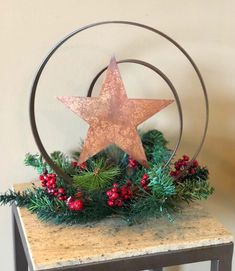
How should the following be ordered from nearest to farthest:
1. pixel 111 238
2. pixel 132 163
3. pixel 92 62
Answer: pixel 111 238 → pixel 132 163 → pixel 92 62

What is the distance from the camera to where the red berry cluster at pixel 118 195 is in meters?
0.78

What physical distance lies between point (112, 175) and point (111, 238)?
0.41ft

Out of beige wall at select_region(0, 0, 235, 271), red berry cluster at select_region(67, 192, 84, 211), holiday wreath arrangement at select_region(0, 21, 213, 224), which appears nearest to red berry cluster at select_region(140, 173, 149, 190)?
holiday wreath arrangement at select_region(0, 21, 213, 224)

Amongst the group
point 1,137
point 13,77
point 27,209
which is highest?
point 13,77

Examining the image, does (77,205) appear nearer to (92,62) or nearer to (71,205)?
(71,205)

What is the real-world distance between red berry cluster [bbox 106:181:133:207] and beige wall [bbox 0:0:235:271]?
272 millimetres

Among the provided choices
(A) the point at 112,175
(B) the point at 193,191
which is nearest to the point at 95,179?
(A) the point at 112,175

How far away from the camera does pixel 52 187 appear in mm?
808

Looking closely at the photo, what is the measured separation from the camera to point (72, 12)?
3.16ft

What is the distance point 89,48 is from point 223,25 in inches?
13.7

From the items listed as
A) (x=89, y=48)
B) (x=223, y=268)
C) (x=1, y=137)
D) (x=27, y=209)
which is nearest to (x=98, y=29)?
(x=89, y=48)

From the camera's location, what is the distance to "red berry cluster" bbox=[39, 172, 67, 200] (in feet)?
2.61

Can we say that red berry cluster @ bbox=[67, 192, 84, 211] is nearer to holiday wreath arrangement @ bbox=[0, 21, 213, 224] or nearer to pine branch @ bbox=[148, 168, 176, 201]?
holiday wreath arrangement @ bbox=[0, 21, 213, 224]

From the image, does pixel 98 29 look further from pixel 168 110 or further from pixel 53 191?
pixel 53 191
